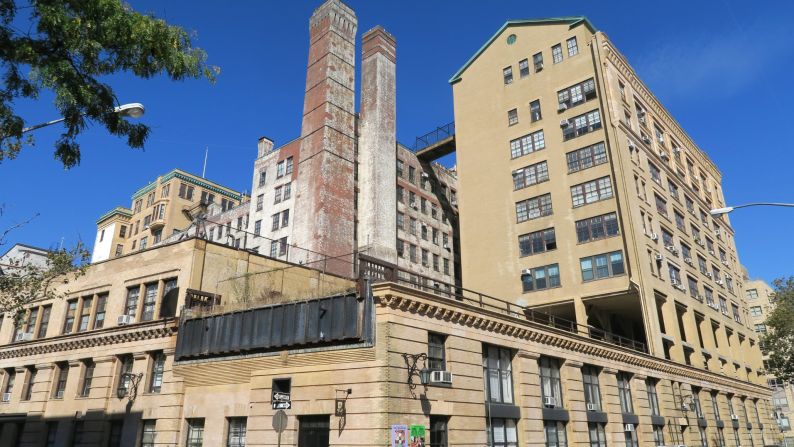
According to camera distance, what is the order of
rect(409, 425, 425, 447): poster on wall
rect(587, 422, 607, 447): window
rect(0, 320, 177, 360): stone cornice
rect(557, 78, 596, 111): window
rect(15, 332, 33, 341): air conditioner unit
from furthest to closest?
rect(557, 78, 596, 111): window
rect(15, 332, 33, 341): air conditioner unit
rect(587, 422, 607, 447): window
rect(0, 320, 177, 360): stone cornice
rect(409, 425, 425, 447): poster on wall

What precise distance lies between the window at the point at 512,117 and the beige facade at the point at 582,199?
0.32 feet

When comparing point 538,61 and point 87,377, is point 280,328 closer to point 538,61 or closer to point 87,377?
point 87,377

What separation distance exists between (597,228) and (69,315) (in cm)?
3550

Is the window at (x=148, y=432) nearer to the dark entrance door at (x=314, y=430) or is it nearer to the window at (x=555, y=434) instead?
the dark entrance door at (x=314, y=430)

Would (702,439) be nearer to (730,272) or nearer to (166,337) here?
(730,272)

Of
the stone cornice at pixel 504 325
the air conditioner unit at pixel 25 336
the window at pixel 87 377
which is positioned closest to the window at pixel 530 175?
the stone cornice at pixel 504 325

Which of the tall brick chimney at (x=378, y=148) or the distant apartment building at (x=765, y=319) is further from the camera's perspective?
the distant apartment building at (x=765, y=319)

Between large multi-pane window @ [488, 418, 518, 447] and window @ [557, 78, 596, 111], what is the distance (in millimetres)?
29141

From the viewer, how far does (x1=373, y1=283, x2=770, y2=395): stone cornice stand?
21203mm

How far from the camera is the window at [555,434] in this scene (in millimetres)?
26812

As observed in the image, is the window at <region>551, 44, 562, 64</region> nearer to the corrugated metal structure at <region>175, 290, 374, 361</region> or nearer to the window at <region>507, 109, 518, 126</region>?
the window at <region>507, 109, 518, 126</region>

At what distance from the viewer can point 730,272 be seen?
61156 millimetres

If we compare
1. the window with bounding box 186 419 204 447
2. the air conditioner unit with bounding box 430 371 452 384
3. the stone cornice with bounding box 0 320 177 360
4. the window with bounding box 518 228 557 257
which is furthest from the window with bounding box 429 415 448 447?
the window with bounding box 518 228 557 257

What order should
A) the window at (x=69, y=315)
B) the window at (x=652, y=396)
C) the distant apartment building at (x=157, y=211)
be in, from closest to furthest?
1. the window at (x=69, y=315)
2. the window at (x=652, y=396)
3. the distant apartment building at (x=157, y=211)
